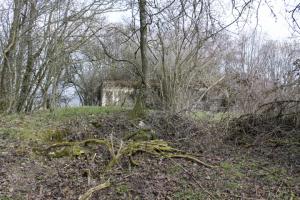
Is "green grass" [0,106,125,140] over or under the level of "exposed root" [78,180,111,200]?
over

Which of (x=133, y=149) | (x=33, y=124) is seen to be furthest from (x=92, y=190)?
(x=33, y=124)

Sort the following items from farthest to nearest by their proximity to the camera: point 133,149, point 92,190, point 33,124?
1. point 33,124
2. point 133,149
3. point 92,190

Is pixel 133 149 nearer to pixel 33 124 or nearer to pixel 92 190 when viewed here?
pixel 92 190

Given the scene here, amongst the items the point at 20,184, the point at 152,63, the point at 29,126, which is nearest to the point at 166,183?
the point at 20,184

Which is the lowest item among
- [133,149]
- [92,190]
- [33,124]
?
[92,190]

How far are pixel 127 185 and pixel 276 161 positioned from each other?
278 centimetres

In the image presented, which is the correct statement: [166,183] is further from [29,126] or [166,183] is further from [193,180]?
[29,126]

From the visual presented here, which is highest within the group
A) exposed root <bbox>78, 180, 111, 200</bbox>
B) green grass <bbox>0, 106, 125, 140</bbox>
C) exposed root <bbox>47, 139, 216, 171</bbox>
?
green grass <bbox>0, 106, 125, 140</bbox>

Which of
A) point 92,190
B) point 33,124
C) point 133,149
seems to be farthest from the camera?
point 33,124

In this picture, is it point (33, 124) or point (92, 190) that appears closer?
point (92, 190)

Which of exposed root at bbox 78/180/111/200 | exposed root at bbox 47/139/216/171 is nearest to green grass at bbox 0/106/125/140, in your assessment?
exposed root at bbox 47/139/216/171

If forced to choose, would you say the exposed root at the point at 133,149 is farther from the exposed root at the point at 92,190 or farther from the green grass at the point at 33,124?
the green grass at the point at 33,124

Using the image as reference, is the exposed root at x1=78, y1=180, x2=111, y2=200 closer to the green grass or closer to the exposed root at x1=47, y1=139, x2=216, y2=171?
the exposed root at x1=47, y1=139, x2=216, y2=171

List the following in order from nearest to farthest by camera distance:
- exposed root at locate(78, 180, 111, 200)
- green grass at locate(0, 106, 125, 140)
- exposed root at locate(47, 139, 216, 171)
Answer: exposed root at locate(78, 180, 111, 200)
exposed root at locate(47, 139, 216, 171)
green grass at locate(0, 106, 125, 140)
